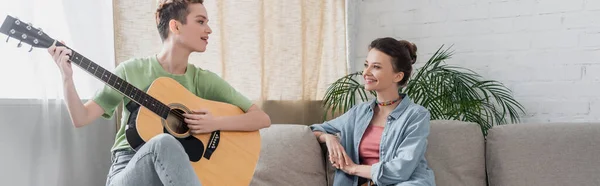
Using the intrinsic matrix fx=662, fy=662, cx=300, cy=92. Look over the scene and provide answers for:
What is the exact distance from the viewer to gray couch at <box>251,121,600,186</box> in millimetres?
2477

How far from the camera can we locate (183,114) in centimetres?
203

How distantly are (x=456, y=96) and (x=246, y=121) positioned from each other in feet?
4.31

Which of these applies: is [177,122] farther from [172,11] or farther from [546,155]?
[546,155]

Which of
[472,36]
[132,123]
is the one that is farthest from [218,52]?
[472,36]

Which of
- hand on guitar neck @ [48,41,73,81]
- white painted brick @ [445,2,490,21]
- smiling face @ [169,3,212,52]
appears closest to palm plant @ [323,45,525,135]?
white painted brick @ [445,2,490,21]

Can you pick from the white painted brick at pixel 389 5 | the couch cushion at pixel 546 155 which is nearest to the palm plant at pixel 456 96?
the white painted brick at pixel 389 5

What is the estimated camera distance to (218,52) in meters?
2.97

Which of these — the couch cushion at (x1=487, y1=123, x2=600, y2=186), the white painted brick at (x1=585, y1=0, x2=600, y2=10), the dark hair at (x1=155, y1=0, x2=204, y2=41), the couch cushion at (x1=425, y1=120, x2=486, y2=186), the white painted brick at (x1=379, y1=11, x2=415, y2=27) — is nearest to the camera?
the dark hair at (x1=155, y1=0, x2=204, y2=41)

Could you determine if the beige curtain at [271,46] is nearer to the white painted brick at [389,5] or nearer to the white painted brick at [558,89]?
the white painted brick at [389,5]

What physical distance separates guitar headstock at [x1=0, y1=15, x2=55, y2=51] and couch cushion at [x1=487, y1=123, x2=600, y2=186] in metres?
1.71

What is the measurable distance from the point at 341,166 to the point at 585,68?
1401mm

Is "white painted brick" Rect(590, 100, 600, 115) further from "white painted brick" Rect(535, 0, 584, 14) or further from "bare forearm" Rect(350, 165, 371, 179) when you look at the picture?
"bare forearm" Rect(350, 165, 371, 179)

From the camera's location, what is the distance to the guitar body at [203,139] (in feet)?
6.30

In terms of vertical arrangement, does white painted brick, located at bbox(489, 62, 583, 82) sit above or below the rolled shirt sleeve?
above
